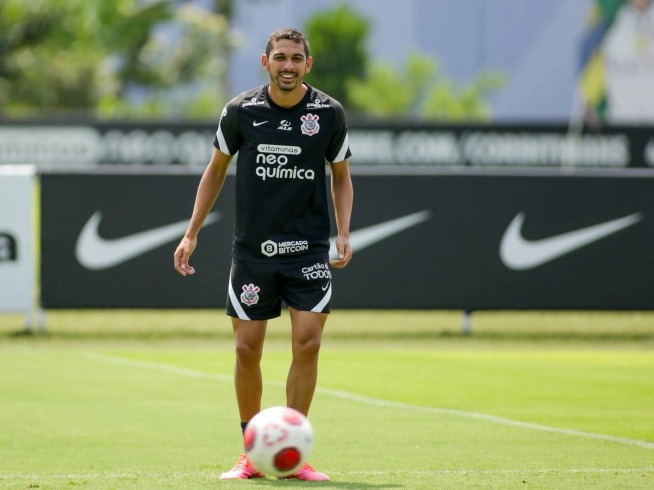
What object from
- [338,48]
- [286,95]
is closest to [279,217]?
[286,95]

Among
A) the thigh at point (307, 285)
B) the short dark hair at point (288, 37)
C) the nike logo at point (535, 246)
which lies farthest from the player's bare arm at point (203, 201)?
the nike logo at point (535, 246)

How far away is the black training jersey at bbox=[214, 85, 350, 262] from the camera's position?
8.50 metres

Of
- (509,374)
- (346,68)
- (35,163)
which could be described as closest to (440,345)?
(509,374)

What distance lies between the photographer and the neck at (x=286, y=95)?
8.45 metres

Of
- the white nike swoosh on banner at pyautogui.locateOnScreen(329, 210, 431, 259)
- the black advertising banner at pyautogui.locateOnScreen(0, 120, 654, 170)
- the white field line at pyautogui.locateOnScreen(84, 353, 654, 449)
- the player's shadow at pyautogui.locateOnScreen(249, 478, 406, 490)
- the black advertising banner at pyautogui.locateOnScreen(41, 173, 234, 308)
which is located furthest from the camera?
the black advertising banner at pyautogui.locateOnScreen(0, 120, 654, 170)

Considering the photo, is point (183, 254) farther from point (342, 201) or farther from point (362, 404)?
point (362, 404)

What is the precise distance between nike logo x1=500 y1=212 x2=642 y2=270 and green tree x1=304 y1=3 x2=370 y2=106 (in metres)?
72.5

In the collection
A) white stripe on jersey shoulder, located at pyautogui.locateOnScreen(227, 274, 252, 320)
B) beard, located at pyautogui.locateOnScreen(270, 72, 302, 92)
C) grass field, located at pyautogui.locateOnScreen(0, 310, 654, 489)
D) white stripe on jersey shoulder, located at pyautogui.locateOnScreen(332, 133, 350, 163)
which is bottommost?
grass field, located at pyautogui.locateOnScreen(0, 310, 654, 489)

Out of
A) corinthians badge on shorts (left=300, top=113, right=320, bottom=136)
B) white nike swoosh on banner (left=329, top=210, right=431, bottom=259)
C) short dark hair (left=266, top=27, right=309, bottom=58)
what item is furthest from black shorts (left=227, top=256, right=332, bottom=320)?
white nike swoosh on banner (left=329, top=210, right=431, bottom=259)

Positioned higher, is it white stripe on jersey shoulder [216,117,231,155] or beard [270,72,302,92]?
beard [270,72,302,92]

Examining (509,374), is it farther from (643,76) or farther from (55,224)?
(643,76)

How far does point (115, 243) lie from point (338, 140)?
10.7 metres

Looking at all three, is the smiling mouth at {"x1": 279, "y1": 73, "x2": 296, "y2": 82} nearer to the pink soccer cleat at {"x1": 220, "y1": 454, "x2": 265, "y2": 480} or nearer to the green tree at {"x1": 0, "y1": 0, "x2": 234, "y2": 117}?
the pink soccer cleat at {"x1": 220, "y1": 454, "x2": 265, "y2": 480}

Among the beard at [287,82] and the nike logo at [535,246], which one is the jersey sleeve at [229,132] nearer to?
the beard at [287,82]
